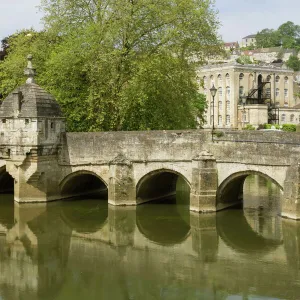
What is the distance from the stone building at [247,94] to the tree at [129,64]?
27.9m

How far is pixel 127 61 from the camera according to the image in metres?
26.3

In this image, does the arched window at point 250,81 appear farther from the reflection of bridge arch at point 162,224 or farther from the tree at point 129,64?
the reflection of bridge arch at point 162,224

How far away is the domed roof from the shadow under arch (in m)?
8.31

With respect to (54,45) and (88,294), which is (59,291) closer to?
(88,294)

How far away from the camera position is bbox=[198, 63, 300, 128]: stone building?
56094 mm

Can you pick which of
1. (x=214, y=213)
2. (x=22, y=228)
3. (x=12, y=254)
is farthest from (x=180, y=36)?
(x=12, y=254)

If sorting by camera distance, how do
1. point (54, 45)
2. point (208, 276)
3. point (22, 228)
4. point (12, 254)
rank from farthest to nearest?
point (54, 45), point (22, 228), point (12, 254), point (208, 276)

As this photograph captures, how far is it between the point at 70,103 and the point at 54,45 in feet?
14.0

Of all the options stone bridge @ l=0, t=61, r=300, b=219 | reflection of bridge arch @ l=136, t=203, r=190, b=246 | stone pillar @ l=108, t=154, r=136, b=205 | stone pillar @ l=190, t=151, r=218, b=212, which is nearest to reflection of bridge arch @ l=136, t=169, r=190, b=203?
stone bridge @ l=0, t=61, r=300, b=219

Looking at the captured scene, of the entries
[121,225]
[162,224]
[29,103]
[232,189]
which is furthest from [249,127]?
[121,225]

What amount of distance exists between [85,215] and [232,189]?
6.36 m

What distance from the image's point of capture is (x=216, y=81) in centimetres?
5838

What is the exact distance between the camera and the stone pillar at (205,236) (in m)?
16.6

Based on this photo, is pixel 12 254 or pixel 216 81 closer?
pixel 12 254
